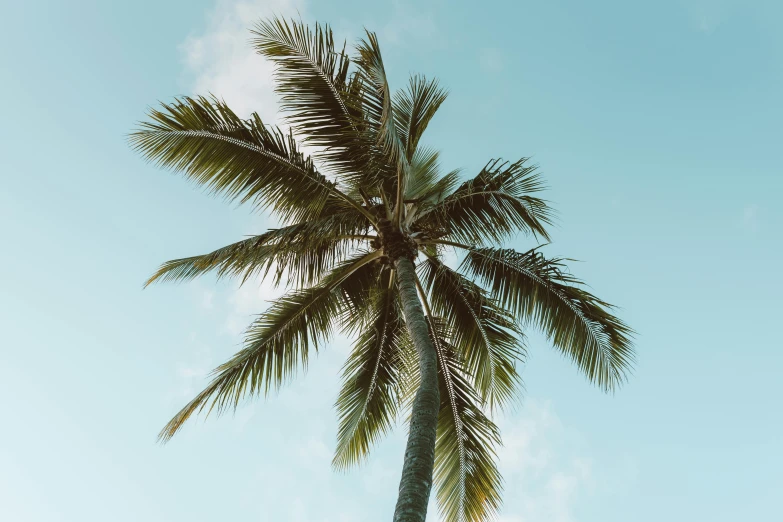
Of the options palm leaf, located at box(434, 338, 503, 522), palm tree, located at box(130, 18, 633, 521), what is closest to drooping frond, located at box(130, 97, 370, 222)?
palm tree, located at box(130, 18, 633, 521)

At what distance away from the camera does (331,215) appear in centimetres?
845

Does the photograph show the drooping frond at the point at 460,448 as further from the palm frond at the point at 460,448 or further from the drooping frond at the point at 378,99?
the drooping frond at the point at 378,99

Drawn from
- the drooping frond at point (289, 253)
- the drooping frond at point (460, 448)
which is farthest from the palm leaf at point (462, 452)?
the drooping frond at point (289, 253)

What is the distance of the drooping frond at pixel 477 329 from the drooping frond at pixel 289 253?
131cm

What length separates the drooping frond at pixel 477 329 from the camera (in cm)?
848

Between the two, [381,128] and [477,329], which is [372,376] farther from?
[381,128]

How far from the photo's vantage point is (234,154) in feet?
26.7

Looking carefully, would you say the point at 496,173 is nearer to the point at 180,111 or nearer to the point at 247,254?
the point at 247,254

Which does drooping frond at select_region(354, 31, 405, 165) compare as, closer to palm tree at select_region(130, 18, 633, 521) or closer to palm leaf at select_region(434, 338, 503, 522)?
palm tree at select_region(130, 18, 633, 521)

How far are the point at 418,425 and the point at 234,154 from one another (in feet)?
13.7

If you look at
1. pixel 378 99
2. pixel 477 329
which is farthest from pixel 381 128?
pixel 477 329

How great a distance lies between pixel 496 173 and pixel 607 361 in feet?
8.97

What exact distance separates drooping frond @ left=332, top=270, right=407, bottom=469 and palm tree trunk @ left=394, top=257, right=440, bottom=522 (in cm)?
131

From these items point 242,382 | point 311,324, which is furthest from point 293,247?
point 242,382
